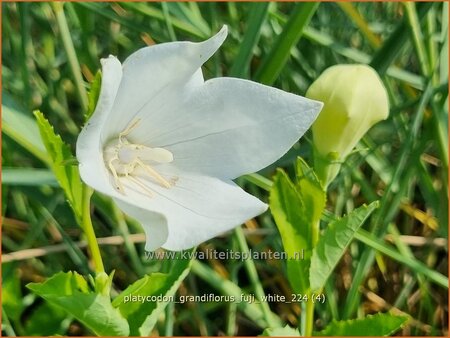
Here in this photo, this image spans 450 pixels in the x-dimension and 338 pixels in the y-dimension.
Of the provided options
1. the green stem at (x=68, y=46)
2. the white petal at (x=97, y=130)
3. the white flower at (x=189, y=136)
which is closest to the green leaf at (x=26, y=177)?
the green stem at (x=68, y=46)

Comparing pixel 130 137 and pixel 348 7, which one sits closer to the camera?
pixel 130 137

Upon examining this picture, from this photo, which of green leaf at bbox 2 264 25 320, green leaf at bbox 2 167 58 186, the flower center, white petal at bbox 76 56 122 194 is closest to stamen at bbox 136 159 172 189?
the flower center

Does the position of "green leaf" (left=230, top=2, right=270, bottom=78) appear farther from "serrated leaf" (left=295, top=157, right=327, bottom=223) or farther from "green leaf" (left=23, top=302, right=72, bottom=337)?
"green leaf" (left=23, top=302, right=72, bottom=337)

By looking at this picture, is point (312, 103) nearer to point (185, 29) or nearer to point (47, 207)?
point (185, 29)

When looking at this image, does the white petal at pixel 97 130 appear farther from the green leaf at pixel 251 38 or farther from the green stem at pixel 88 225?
the green leaf at pixel 251 38

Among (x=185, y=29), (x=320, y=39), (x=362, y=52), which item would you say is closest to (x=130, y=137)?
(x=185, y=29)

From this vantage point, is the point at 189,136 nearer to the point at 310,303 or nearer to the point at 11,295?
the point at 310,303
